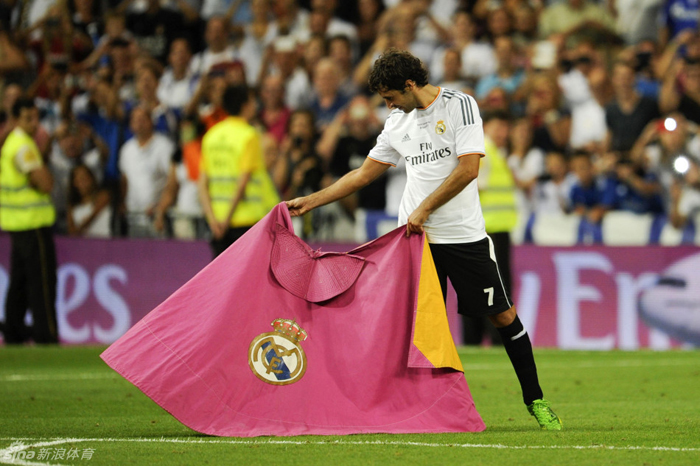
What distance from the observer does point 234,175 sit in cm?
1045

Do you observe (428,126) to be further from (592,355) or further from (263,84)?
(263,84)

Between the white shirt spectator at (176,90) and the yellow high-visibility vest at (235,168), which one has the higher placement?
the white shirt spectator at (176,90)

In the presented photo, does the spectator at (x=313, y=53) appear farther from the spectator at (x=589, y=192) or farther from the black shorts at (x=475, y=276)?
the black shorts at (x=475, y=276)

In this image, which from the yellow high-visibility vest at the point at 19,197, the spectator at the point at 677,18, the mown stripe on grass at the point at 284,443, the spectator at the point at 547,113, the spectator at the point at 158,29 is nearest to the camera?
the mown stripe on grass at the point at 284,443

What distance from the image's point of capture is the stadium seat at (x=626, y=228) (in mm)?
11945

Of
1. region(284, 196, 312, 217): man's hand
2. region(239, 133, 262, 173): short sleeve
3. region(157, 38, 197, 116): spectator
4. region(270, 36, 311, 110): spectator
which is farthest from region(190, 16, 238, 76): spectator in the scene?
region(284, 196, 312, 217): man's hand

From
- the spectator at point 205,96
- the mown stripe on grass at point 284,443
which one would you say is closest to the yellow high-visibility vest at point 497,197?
the spectator at point 205,96

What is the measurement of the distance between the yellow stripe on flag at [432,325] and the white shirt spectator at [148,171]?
8.28 metres

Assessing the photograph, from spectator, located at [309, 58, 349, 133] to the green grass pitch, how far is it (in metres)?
5.14

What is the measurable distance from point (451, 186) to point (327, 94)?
8330 millimetres

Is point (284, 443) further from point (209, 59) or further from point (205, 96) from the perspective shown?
point (209, 59)

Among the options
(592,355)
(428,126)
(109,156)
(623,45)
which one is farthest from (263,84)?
(428,126)

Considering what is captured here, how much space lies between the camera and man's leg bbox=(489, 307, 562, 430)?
5949 millimetres

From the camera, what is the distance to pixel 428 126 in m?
5.91
